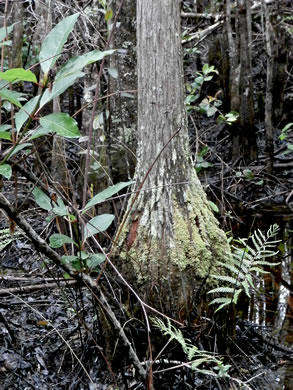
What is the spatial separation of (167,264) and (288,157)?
5279mm

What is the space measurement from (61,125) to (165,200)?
5.04ft

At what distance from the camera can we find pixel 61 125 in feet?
5.04

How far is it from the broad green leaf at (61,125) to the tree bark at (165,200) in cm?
134

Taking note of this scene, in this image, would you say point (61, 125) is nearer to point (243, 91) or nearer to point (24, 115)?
point (24, 115)

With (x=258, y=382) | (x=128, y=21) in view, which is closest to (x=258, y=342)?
(x=258, y=382)

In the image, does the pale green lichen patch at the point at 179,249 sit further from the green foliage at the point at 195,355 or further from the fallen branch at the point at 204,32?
the fallen branch at the point at 204,32

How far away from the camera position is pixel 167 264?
293 centimetres

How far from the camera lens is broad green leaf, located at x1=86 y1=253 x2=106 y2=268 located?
2354 millimetres

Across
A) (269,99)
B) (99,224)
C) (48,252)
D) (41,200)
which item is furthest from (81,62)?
(269,99)

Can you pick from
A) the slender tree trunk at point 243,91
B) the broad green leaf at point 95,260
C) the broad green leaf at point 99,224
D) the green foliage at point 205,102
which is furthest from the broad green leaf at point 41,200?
the slender tree trunk at point 243,91

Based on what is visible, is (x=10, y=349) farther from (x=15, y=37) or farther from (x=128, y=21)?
(x=15, y=37)

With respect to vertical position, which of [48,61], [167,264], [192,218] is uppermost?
[48,61]

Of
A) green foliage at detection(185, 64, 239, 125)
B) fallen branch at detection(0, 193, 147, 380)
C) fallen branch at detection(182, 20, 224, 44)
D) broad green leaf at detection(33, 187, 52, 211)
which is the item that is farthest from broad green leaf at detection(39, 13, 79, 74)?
fallen branch at detection(182, 20, 224, 44)

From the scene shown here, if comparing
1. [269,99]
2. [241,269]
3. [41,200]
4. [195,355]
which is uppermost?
[269,99]
